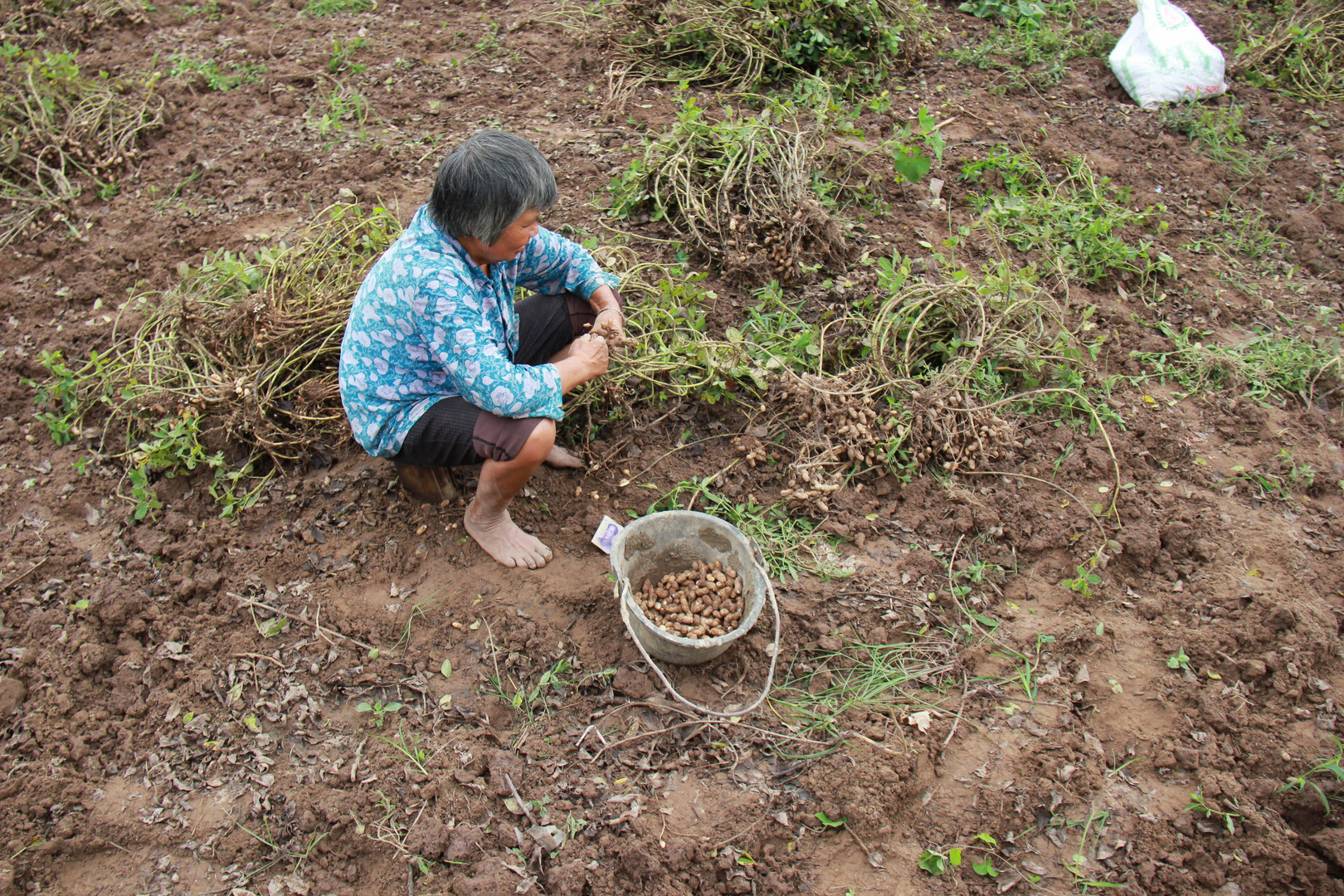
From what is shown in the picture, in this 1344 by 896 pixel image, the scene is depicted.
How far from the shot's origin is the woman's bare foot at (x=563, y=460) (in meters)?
2.79

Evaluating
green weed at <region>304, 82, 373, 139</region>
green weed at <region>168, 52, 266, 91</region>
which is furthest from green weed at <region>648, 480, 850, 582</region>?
green weed at <region>168, 52, 266, 91</region>

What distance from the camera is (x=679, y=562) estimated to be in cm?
249

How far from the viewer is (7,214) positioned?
3.79m

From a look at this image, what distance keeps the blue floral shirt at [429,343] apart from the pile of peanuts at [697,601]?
2.10 feet

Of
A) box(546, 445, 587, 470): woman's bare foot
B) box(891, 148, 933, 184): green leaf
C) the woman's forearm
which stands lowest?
box(546, 445, 587, 470): woman's bare foot

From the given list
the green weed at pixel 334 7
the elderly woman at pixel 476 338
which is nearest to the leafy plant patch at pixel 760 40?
the green weed at pixel 334 7

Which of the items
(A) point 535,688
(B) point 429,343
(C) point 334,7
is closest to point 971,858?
(A) point 535,688

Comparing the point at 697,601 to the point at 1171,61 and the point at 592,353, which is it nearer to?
the point at 592,353

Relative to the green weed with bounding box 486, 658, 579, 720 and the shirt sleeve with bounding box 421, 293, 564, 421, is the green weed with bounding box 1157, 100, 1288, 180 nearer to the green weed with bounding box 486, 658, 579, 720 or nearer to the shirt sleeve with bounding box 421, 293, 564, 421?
the shirt sleeve with bounding box 421, 293, 564, 421

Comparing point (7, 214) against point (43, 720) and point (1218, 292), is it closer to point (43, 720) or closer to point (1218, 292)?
point (43, 720)

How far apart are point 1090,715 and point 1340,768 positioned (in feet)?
1.82

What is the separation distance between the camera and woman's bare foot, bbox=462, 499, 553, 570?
2533 mm

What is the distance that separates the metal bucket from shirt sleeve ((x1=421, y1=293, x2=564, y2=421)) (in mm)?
480

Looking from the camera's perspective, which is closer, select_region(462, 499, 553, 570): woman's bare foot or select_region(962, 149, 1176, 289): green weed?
select_region(462, 499, 553, 570): woman's bare foot
